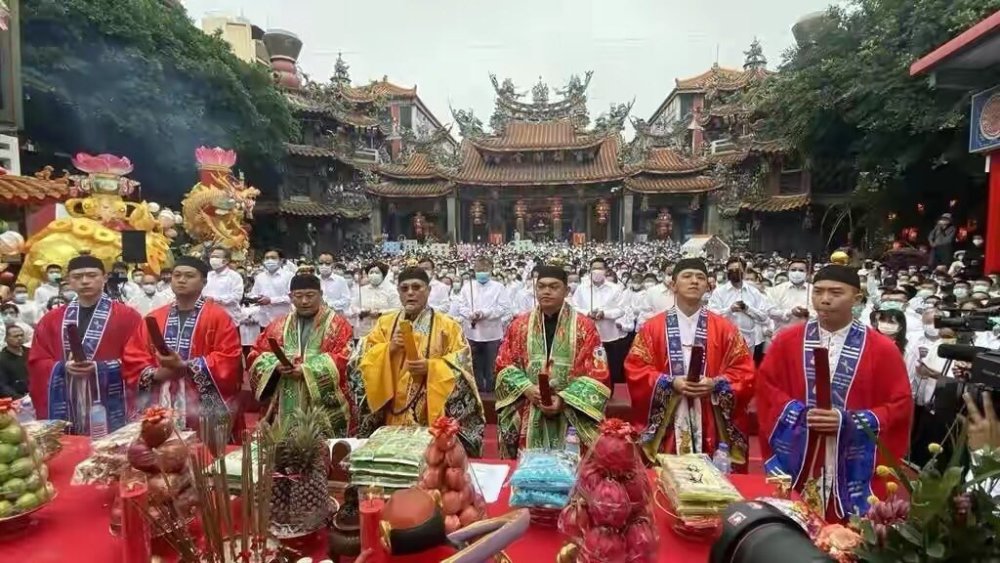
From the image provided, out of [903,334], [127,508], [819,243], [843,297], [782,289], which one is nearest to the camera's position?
[127,508]

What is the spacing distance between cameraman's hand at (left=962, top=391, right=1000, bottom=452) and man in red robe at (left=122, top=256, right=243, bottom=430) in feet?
13.3

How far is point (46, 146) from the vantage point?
65.7ft

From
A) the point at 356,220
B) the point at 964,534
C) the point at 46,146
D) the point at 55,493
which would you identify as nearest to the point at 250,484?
the point at 55,493

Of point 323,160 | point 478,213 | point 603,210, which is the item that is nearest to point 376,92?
point 323,160

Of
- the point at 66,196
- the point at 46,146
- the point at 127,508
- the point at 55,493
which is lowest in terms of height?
the point at 55,493

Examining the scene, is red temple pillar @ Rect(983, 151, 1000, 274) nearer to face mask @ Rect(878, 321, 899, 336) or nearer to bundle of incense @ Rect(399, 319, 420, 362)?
face mask @ Rect(878, 321, 899, 336)

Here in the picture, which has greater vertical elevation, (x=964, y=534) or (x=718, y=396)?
(x=964, y=534)

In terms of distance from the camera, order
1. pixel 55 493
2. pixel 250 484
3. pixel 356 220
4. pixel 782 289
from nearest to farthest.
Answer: pixel 250 484 → pixel 55 493 → pixel 782 289 → pixel 356 220

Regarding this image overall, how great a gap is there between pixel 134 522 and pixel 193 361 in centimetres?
237

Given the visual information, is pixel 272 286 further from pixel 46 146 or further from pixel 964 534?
pixel 46 146

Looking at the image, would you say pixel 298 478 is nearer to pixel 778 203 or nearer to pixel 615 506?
pixel 615 506

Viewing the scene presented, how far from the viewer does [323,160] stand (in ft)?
96.8

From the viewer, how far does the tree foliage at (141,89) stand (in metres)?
18.4

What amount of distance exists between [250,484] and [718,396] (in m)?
2.90
